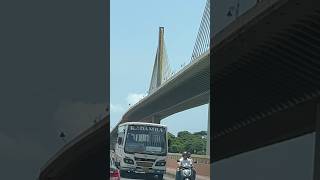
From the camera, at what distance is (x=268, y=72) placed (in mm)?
18281

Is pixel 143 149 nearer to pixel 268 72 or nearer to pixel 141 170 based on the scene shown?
pixel 141 170

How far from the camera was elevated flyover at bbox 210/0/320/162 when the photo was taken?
536 inches

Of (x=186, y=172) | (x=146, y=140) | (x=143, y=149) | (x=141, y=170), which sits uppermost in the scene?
(x=146, y=140)

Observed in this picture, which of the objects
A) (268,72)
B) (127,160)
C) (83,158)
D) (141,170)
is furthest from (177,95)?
(268,72)

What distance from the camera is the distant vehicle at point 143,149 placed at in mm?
27891

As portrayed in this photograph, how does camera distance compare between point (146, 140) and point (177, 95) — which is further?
point (177, 95)

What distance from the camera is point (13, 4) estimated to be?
61.6 ft

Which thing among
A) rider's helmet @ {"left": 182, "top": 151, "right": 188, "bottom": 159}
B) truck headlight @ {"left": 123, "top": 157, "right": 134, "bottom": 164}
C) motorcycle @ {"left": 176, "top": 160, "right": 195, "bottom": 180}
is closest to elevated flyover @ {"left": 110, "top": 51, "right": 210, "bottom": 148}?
truck headlight @ {"left": 123, "top": 157, "right": 134, "bottom": 164}

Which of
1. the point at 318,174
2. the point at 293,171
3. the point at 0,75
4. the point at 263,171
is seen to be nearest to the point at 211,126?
the point at 263,171

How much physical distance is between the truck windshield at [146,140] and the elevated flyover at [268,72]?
13.1 ft

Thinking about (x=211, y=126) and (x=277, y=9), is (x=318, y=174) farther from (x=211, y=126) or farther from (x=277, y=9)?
(x=211, y=126)

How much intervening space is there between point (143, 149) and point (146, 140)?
1.48ft

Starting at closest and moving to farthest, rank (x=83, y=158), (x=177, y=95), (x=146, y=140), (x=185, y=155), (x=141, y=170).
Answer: (x=185, y=155)
(x=83, y=158)
(x=146, y=140)
(x=141, y=170)
(x=177, y=95)

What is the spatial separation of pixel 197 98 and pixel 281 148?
60.5 feet
